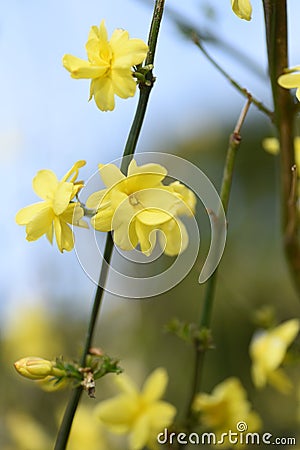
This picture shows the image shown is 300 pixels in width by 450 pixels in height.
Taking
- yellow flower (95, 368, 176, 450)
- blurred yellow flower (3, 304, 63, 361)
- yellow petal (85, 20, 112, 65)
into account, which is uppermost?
blurred yellow flower (3, 304, 63, 361)

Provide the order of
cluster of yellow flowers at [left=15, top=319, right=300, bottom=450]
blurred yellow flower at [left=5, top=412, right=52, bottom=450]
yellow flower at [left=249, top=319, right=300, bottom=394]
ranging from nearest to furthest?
cluster of yellow flowers at [left=15, top=319, right=300, bottom=450] < yellow flower at [left=249, top=319, right=300, bottom=394] < blurred yellow flower at [left=5, top=412, right=52, bottom=450]

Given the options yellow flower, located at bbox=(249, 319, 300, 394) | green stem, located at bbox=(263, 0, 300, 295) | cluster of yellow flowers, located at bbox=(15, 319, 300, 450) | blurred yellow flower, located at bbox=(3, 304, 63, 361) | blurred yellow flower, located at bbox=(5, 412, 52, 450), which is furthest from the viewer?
blurred yellow flower, located at bbox=(3, 304, 63, 361)

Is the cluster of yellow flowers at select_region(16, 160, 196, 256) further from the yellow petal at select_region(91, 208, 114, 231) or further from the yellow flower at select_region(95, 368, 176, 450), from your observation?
the yellow flower at select_region(95, 368, 176, 450)

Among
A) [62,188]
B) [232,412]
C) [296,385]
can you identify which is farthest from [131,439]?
[296,385]

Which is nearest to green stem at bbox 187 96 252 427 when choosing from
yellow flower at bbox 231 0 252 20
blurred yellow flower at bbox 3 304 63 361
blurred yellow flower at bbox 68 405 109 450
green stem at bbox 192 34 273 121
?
green stem at bbox 192 34 273 121

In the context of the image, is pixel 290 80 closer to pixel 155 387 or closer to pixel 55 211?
pixel 55 211

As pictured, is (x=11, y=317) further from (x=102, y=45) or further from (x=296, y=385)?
(x=102, y=45)

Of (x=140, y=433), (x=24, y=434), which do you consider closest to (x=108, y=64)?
(x=140, y=433)
